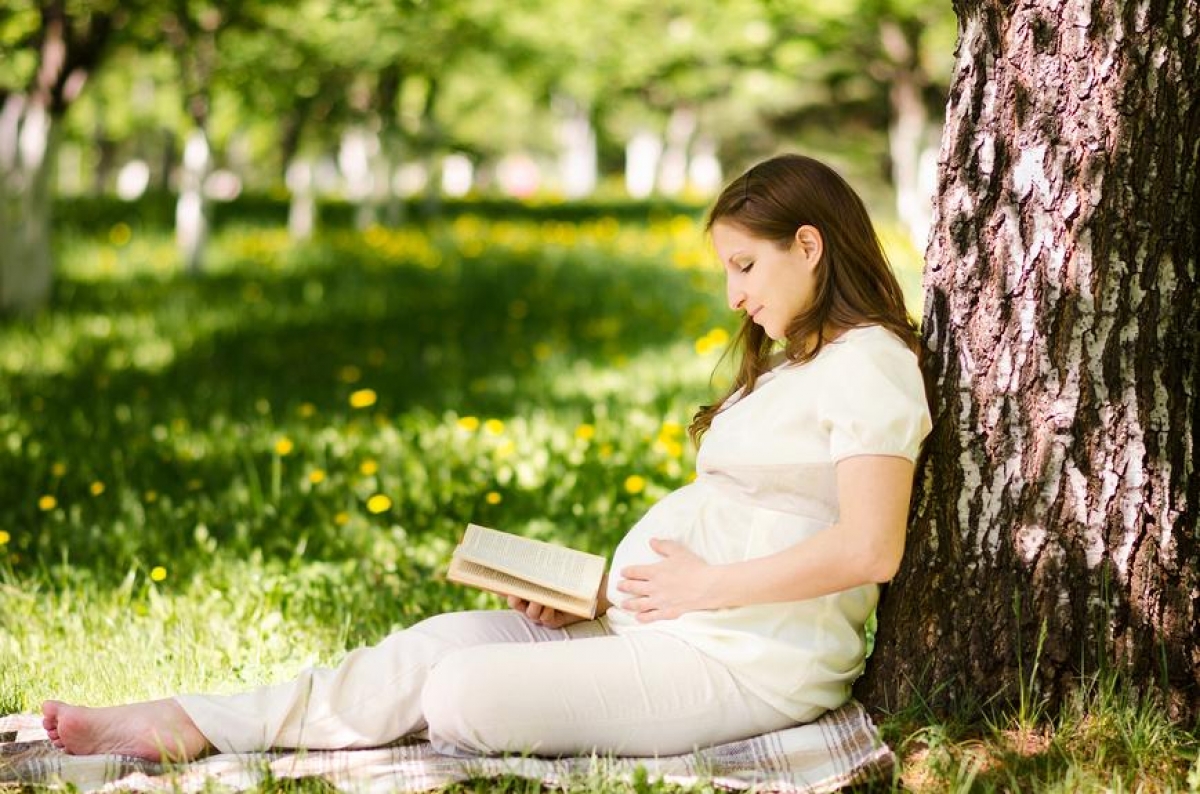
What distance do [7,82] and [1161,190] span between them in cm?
971

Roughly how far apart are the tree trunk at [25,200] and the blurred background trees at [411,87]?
0.02 m

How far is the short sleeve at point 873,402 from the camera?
2439mm

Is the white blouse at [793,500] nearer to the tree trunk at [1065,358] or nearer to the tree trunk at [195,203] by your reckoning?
the tree trunk at [1065,358]

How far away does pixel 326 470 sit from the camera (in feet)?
17.4

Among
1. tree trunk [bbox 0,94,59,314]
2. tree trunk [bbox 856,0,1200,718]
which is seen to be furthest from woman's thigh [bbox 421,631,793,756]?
tree trunk [bbox 0,94,59,314]

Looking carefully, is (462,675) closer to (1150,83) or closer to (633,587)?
(633,587)

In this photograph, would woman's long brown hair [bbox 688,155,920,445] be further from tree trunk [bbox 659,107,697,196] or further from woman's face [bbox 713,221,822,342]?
tree trunk [bbox 659,107,697,196]

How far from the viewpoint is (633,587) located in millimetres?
2691

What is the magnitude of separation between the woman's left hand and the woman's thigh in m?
0.07

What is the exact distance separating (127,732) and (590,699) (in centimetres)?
91

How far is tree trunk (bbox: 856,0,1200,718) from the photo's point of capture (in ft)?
8.52

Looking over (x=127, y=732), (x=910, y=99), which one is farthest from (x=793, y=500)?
(x=910, y=99)

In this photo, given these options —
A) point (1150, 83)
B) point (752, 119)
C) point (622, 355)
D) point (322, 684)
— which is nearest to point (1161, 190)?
point (1150, 83)

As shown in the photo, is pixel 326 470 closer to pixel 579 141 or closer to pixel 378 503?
pixel 378 503
